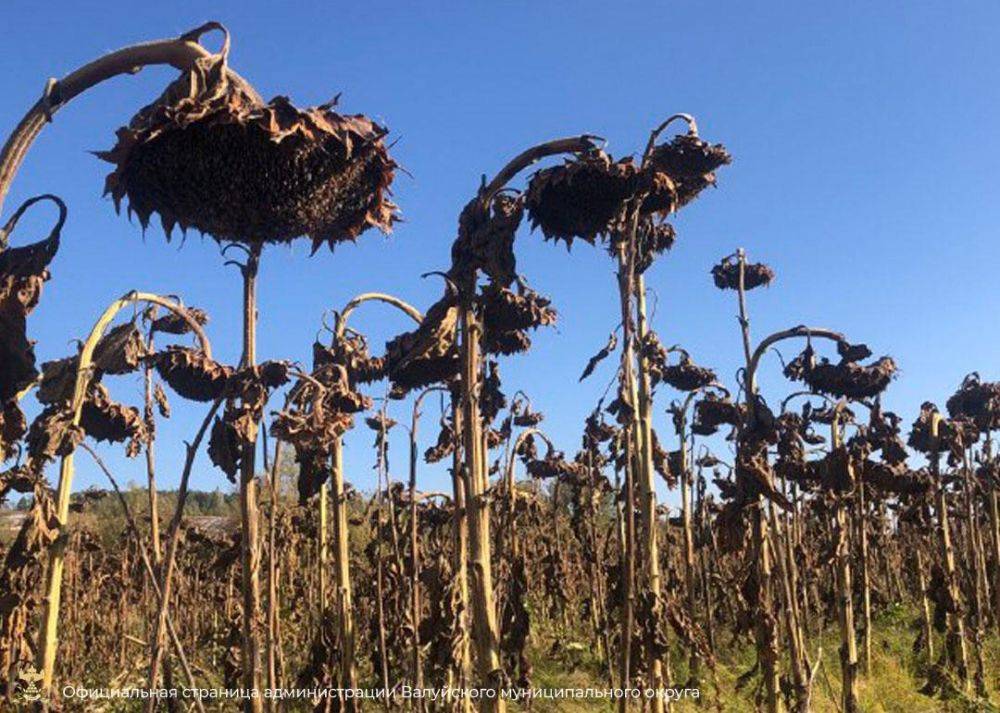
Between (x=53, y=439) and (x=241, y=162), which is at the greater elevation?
(x=241, y=162)

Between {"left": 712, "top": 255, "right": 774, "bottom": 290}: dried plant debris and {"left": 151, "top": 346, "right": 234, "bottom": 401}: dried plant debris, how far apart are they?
235 inches

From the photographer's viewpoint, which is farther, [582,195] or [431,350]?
[431,350]

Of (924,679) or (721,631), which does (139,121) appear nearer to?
(924,679)

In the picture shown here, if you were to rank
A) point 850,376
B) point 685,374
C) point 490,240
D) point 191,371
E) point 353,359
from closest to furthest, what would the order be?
point 490,240
point 191,371
point 353,359
point 850,376
point 685,374

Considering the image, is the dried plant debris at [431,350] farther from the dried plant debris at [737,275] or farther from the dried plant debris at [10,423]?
the dried plant debris at [737,275]

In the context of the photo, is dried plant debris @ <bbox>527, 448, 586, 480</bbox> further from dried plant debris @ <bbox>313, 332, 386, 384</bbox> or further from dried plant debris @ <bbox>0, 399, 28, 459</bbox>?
dried plant debris @ <bbox>0, 399, 28, 459</bbox>

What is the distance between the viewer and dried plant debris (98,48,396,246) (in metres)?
2.42

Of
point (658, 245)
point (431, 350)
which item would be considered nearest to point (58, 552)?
point (431, 350)

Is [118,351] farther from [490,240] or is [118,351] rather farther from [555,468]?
[555,468]

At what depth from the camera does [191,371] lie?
4180mm

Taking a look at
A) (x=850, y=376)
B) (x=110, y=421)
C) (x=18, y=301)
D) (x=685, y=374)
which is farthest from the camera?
(x=685, y=374)

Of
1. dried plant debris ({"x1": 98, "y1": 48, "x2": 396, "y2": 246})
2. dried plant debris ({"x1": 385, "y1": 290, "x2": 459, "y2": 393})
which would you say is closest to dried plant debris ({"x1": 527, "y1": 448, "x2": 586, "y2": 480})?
dried plant debris ({"x1": 385, "y1": 290, "x2": 459, "y2": 393})

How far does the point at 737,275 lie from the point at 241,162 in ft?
23.9

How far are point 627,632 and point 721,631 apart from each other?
14035mm
